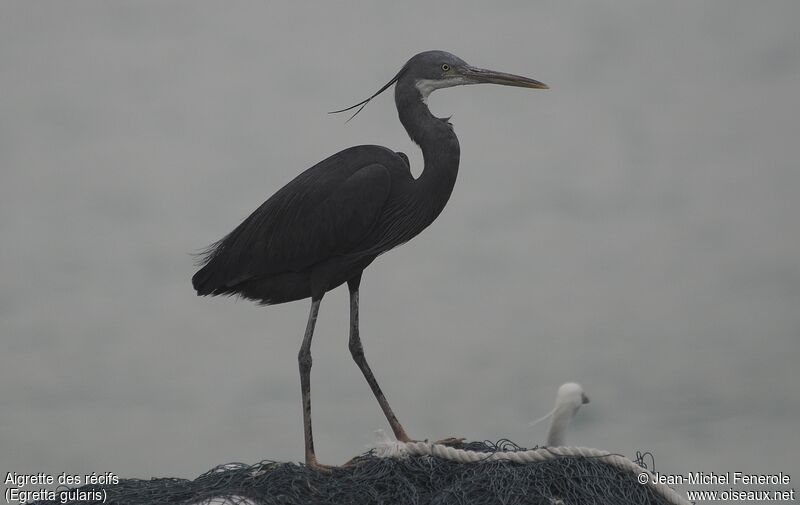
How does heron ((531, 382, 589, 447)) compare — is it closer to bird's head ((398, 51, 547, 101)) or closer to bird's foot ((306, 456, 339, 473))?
bird's foot ((306, 456, 339, 473))

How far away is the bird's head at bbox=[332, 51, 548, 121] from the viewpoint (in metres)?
4.57

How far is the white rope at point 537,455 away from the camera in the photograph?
3.99 metres

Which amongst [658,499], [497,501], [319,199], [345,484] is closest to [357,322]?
[319,199]

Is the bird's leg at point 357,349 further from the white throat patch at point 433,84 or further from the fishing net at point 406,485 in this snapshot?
the white throat patch at point 433,84

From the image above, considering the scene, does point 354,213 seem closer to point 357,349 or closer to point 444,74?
point 357,349

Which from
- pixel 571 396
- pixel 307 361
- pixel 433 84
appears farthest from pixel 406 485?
pixel 433 84

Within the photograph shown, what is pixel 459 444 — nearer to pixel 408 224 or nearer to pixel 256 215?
pixel 408 224

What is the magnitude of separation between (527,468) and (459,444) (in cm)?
50

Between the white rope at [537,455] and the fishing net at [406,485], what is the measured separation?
0.02 m

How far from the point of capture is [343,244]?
444 centimetres

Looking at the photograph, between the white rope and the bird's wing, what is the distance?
97 cm

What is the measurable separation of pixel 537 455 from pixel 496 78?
179 centimetres

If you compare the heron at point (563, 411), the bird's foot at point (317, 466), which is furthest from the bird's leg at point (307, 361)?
Answer: the heron at point (563, 411)

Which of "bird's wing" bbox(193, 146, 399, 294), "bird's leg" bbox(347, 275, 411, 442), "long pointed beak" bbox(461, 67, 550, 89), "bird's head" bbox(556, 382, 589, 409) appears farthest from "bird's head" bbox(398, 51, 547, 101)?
"bird's head" bbox(556, 382, 589, 409)
